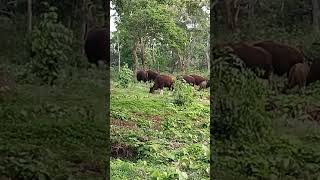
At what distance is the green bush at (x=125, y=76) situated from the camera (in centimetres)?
290

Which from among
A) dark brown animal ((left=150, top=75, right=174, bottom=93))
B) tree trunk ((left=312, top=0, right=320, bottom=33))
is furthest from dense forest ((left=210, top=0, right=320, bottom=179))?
dark brown animal ((left=150, top=75, right=174, bottom=93))

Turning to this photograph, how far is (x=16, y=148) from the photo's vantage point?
285 cm

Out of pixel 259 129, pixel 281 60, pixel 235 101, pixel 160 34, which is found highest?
pixel 160 34

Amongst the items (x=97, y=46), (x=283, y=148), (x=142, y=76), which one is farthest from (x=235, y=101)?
(x=97, y=46)

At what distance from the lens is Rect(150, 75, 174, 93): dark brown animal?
294 centimetres

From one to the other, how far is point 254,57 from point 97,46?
0.96 metres

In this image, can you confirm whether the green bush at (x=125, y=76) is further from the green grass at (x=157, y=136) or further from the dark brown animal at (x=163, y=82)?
the dark brown animal at (x=163, y=82)

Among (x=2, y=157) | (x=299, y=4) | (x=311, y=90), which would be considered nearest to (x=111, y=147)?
(x=2, y=157)

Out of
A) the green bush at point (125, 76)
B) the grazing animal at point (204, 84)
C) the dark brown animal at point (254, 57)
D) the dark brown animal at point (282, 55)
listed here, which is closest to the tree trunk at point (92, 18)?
the green bush at point (125, 76)

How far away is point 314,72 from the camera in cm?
288

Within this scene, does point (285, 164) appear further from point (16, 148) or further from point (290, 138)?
point (16, 148)

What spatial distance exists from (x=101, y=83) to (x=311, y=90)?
1291 mm

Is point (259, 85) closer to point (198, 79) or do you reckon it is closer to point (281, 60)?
point (281, 60)

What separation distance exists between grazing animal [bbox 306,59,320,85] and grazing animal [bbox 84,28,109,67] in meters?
1.25
